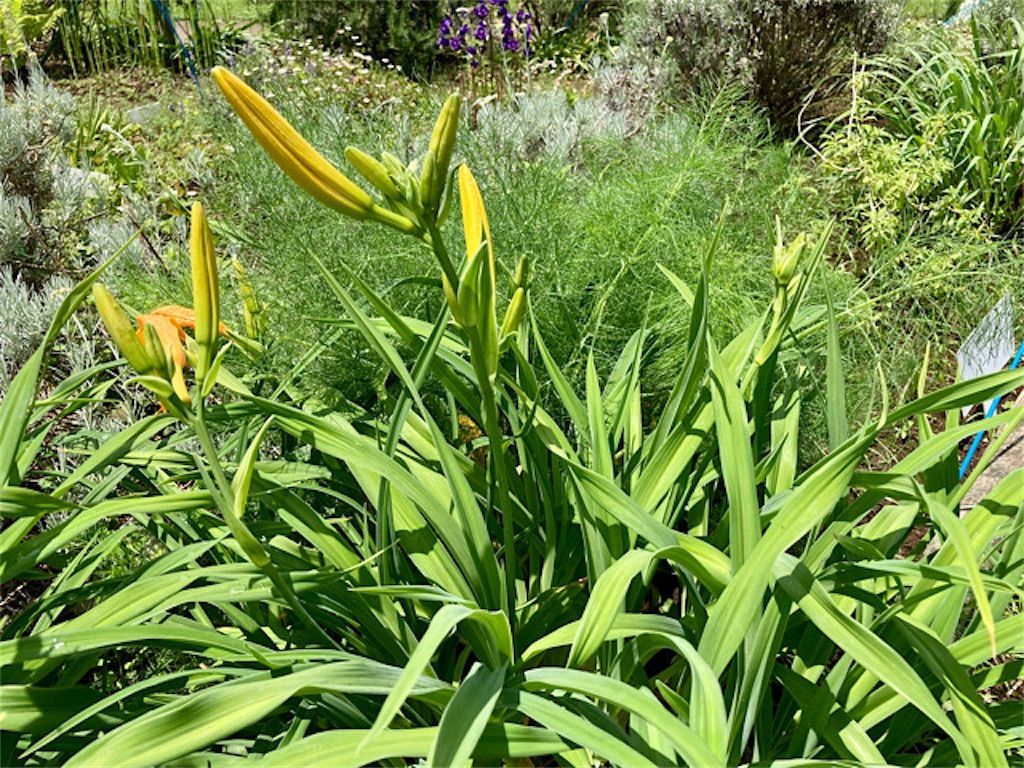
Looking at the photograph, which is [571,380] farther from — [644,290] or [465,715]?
[465,715]

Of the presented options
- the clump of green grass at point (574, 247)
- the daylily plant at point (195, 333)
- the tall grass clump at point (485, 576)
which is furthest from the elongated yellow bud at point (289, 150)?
the clump of green grass at point (574, 247)

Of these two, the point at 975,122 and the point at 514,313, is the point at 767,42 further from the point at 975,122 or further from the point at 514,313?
the point at 514,313

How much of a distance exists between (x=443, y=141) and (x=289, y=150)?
0.15m

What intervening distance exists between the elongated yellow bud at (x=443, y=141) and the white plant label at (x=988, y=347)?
1.18 metres

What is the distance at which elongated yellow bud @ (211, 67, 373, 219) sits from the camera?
0.86 m

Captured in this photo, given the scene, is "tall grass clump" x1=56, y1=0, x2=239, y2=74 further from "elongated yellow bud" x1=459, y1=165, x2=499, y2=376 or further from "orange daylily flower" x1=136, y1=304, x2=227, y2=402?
"elongated yellow bud" x1=459, y1=165, x2=499, y2=376

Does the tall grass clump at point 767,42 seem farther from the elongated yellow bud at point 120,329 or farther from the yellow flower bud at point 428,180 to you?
the elongated yellow bud at point 120,329

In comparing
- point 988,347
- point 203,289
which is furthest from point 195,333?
point 988,347

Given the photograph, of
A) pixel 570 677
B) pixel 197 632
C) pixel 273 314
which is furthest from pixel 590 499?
pixel 273 314

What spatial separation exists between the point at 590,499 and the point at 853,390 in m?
1.15

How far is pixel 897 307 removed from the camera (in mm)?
2785

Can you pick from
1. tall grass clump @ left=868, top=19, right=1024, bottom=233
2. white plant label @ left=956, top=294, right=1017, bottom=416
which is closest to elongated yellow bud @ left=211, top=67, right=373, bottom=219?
white plant label @ left=956, top=294, right=1017, bottom=416

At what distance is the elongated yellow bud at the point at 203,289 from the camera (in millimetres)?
949

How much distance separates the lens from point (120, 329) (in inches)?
36.3
